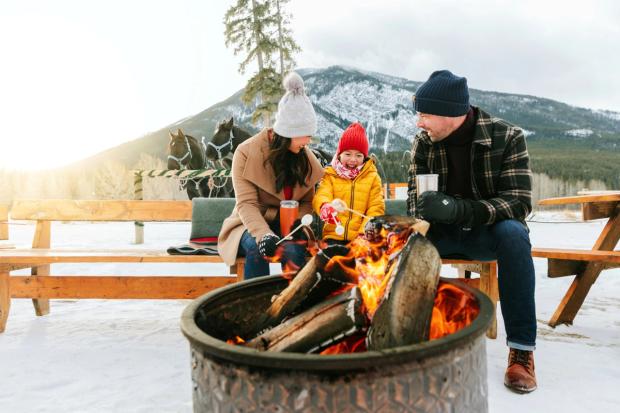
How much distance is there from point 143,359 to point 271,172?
1.72 metres

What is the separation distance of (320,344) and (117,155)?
83599mm

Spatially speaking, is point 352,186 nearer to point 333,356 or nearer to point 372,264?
point 372,264

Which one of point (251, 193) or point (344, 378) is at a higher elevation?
point (251, 193)

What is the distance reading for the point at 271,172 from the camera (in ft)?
10.8

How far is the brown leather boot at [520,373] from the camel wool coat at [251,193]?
1.87 meters

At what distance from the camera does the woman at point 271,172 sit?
319cm

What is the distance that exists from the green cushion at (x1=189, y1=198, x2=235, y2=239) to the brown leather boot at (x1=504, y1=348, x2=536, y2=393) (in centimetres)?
279

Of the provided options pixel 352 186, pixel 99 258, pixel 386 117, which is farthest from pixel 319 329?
pixel 386 117

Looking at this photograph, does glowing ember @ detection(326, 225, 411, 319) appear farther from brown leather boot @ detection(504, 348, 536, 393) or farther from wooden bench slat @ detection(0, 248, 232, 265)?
wooden bench slat @ detection(0, 248, 232, 265)

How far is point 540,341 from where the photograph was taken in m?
3.30

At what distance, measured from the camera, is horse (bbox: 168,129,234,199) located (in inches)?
396

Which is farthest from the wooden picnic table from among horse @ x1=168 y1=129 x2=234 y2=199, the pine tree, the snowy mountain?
the snowy mountain

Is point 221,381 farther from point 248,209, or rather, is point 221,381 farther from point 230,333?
point 248,209

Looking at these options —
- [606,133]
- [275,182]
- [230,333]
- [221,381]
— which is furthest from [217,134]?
[606,133]
